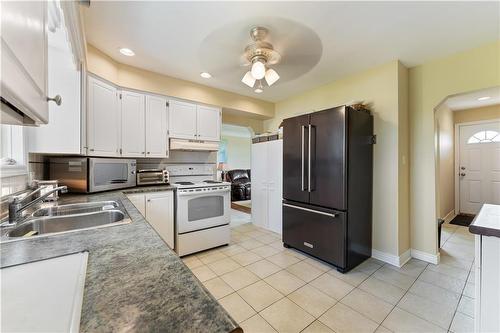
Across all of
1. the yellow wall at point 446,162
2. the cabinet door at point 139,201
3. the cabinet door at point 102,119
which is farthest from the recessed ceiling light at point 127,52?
the yellow wall at point 446,162

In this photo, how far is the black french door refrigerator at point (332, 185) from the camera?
236 centimetres

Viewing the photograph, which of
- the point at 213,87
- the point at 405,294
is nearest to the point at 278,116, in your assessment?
the point at 213,87

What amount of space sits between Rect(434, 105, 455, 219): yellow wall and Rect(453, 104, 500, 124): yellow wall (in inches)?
7.4

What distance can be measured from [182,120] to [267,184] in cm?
181

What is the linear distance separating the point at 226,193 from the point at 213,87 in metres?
1.78

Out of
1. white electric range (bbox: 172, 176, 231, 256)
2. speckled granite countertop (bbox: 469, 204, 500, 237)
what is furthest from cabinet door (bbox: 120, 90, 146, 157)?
speckled granite countertop (bbox: 469, 204, 500, 237)

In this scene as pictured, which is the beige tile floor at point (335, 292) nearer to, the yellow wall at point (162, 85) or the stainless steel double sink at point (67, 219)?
the stainless steel double sink at point (67, 219)

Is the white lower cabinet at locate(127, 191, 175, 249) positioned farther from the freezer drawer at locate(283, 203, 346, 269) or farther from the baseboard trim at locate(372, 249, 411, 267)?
the baseboard trim at locate(372, 249, 411, 267)

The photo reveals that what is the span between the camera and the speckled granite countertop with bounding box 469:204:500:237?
3.67ft

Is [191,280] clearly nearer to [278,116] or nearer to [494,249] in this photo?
[494,249]

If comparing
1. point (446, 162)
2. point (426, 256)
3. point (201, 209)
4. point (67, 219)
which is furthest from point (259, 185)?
point (446, 162)

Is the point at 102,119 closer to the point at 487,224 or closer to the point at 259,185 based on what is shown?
the point at 259,185

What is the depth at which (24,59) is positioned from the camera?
537 millimetres

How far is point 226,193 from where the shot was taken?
10.4ft
